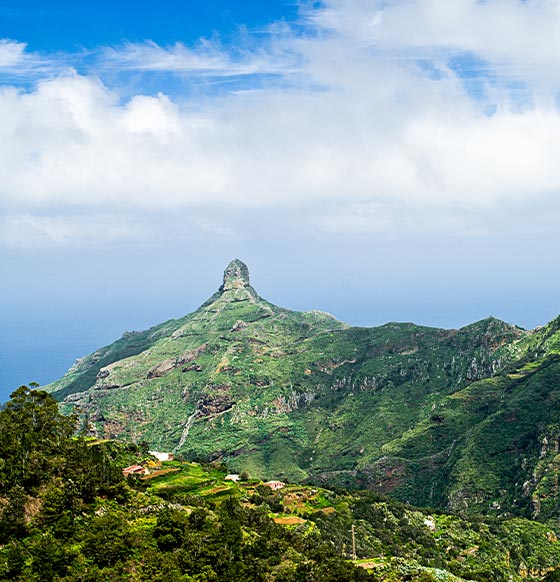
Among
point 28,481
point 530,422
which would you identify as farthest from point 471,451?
point 28,481

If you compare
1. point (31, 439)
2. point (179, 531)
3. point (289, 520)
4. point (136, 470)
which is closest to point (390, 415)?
point (136, 470)

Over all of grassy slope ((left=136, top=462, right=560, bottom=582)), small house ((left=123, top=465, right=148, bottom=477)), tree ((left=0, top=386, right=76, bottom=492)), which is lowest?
grassy slope ((left=136, top=462, right=560, bottom=582))

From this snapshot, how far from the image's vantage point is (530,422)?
384 feet

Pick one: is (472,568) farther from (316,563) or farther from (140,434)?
(140,434)

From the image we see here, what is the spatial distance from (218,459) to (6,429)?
4162 inches

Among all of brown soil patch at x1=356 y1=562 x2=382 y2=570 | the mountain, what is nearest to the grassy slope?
brown soil patch at x1=356 y1=562 x2=382 y2=570

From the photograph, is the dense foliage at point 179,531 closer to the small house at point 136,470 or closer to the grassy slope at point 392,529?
the grassy slope at point 392,529

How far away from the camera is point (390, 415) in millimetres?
155375

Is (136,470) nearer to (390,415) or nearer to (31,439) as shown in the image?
(31,439)

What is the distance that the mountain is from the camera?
11194 centimetres

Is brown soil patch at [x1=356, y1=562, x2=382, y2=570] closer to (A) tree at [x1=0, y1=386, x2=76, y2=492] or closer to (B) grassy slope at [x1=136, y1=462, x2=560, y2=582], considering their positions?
(B) grassy slope at [x1=136, y1=462, x2=560, y2=582]

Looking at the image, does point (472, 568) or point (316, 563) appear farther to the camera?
point (472, 568)

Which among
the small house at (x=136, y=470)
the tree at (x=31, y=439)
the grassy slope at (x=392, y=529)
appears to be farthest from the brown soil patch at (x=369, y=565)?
the small house at (x=136, y=470)

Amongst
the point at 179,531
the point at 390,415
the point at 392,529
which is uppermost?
the point at 390,415
